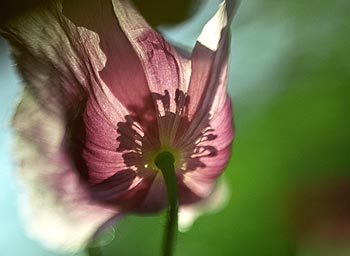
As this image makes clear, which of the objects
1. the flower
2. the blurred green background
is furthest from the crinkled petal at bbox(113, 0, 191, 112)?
the blurred green background

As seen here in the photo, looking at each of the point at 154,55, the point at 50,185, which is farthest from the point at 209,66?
the point at 50,185

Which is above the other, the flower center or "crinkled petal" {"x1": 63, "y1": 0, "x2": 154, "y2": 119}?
"crinkled petal" {"x1": 63, "y1": 0, "x2": 154, "y2": 119}

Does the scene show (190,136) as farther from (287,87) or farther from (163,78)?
(287,87)

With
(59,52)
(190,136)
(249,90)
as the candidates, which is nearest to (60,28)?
(59,52)

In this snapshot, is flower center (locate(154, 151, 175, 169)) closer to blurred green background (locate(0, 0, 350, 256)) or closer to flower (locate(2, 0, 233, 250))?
flower (locate(2, 0, 233, 250))

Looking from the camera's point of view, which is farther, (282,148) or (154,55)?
(282,148)

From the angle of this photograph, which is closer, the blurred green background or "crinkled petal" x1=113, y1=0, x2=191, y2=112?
"crinkled petal" x1=113, y1=0, x2=191, y2=112

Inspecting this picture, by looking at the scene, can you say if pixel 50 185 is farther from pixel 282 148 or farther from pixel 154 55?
pixel 282 148
